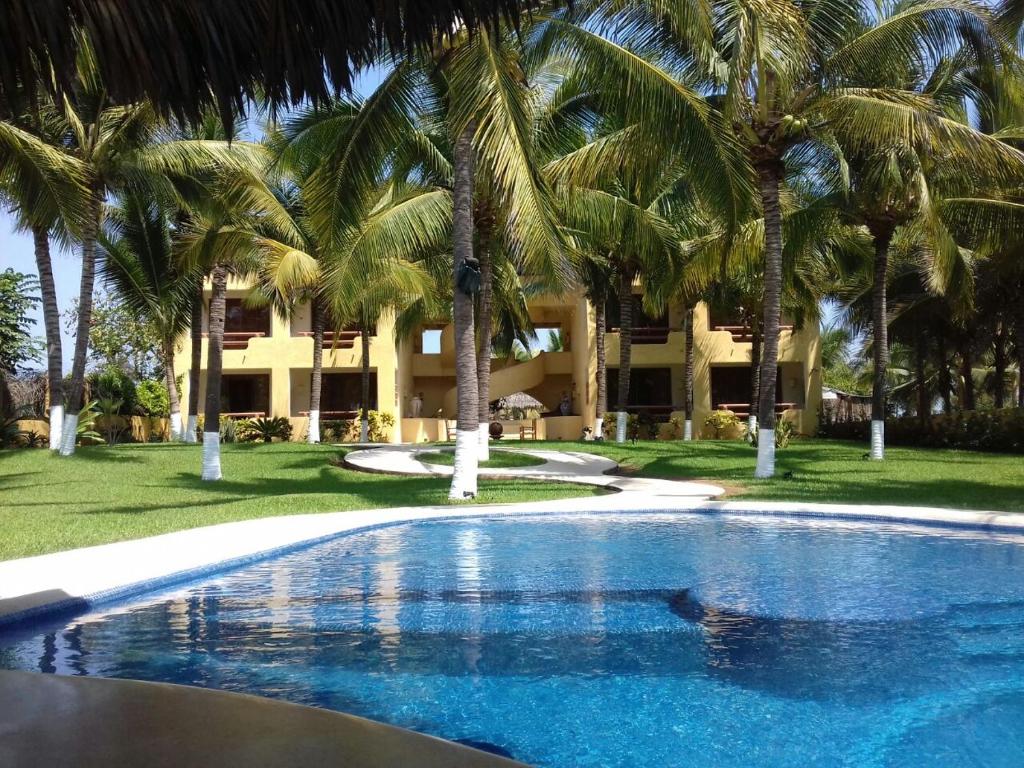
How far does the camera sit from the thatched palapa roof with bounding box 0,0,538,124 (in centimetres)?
430

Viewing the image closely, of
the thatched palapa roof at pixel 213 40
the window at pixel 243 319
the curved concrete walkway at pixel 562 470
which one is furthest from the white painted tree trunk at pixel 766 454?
the window at pixel 243 319

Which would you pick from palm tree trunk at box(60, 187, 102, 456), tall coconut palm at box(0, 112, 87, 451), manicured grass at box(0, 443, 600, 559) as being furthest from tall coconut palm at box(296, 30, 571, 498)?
palm tree trunk at box(60, 187, 102, 456)

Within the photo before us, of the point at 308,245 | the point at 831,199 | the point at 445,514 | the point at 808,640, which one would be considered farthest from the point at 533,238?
the point at 308,245

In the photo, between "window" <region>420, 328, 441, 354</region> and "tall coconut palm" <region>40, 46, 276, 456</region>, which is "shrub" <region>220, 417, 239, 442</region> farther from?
"window" <region>420, 328, 441, 354</region>

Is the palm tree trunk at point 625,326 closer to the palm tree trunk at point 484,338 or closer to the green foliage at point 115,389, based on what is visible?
the palm tree trunk at point 484,338

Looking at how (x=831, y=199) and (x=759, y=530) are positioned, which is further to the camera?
(x=831, y=199)

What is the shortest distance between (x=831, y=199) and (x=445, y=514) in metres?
11.9

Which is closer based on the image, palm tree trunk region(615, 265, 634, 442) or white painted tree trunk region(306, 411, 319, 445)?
palm tree trunk region(615, 265, 634, 442)

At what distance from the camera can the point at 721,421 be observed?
28172 mm

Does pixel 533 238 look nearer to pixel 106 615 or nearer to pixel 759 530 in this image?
pixel 759 530

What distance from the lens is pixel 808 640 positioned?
5652 mm

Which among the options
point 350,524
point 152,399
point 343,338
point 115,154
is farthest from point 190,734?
point 343,338

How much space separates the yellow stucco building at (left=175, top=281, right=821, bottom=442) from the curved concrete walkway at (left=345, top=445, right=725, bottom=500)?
8.05 metres

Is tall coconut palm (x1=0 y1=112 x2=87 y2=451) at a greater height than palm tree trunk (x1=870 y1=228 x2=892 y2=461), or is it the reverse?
tall coconut palm (x1=0 y1=112 x2=87 y2=451)
